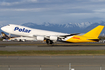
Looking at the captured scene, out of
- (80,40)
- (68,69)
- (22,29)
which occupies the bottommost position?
(68,69)

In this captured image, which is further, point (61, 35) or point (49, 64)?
point (61, 35)

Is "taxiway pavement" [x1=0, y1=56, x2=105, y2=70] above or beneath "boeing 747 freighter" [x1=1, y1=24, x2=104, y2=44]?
beneath

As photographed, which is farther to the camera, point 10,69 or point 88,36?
point 88,36

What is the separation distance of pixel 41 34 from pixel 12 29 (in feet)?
28.5

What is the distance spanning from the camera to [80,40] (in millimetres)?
47969

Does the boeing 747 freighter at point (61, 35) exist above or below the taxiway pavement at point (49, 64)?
above

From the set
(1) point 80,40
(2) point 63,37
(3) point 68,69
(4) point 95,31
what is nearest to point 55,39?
(2) point 63,37

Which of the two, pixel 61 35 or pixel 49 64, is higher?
pixel 61 35

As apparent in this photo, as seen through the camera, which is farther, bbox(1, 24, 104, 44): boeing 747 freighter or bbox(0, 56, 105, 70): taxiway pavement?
bbox(1, 24, 104, 44): boeing 747 freighter

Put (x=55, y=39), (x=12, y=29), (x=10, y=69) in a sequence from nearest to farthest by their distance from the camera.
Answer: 1. (x=10, y=69)
2. (x=55, y=39)
3. (x=12, y=29)

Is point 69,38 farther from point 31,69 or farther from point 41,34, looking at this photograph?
point 31,69

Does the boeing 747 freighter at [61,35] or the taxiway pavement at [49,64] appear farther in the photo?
the boeing 747 freighter at [61,35]

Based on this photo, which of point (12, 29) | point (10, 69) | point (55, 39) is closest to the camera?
point (10, 69)

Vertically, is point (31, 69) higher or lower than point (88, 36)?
lower
